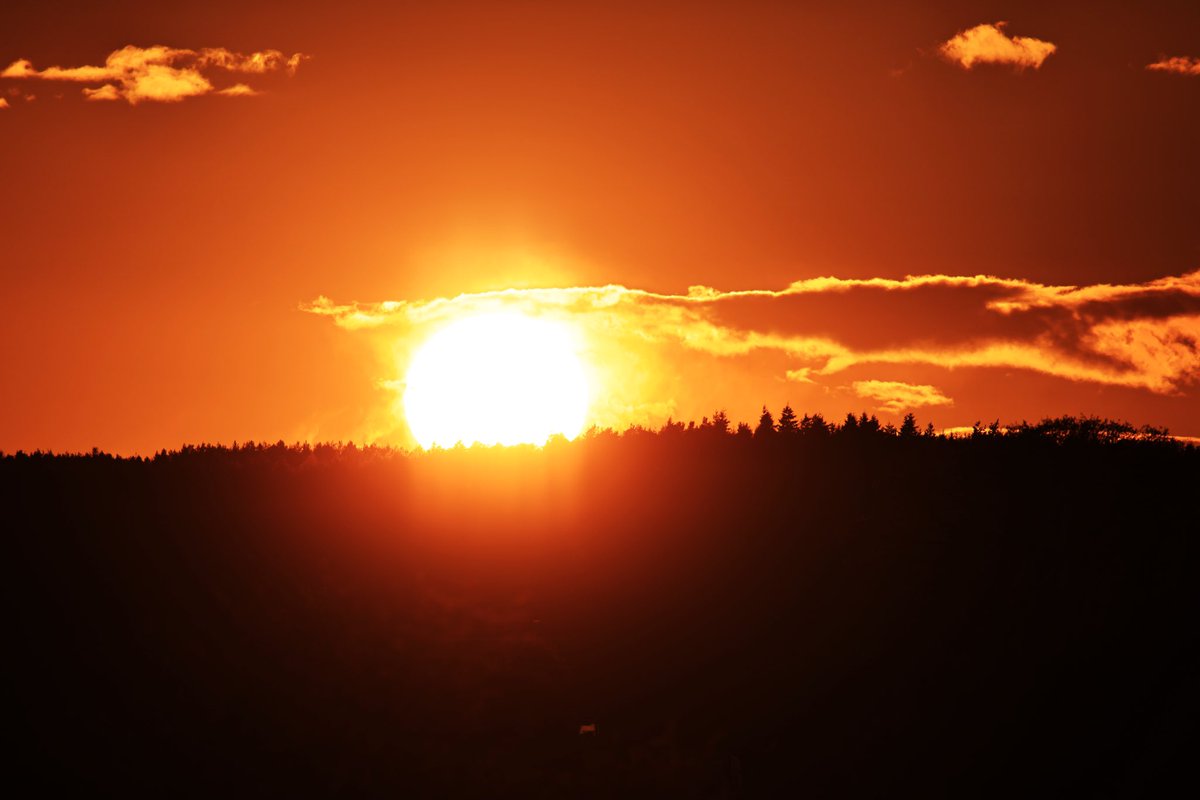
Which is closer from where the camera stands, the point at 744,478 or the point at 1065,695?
the point at 1065,695

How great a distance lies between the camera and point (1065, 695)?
3219 centimetres

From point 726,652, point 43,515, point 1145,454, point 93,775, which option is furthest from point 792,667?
point 43,515

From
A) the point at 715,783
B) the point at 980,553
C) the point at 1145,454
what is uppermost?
the point at 1145,454

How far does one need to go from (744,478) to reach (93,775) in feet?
71.8

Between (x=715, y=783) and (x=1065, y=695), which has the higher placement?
(x=1065, y=695)

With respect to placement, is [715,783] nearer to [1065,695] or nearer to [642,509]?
[1065,695]

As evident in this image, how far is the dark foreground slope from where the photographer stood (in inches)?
1265

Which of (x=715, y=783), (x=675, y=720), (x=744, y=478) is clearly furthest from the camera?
(x=744, y=478)

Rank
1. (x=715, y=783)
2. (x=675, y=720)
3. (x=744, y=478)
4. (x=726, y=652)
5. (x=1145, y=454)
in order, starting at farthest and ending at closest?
(x=744, y=478)
(x=1145, y=454)
(x=726, y=652)
(x=675, y=720)
(x=715, y=783)

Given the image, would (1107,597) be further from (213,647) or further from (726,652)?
(213,647)

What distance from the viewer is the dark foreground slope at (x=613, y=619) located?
3212cm

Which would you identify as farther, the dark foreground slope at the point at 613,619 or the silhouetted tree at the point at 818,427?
the silhouetted tree at the point at 818,427

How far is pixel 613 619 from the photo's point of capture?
127 ft

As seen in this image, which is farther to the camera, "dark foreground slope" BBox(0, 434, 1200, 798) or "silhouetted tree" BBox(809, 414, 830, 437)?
"silhouetted tree" BBox(809, 414, 830, 437)
